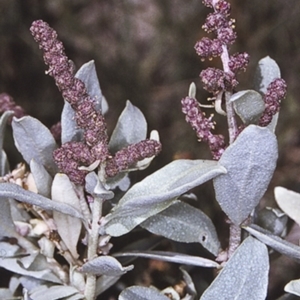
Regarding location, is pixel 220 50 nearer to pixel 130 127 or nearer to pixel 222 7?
pixel 222 7

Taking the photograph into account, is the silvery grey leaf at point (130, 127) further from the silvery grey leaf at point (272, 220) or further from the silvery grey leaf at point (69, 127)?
the silvery grey leaf at point (272, 220)

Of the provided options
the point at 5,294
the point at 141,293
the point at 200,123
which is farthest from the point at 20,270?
the point at 200,123

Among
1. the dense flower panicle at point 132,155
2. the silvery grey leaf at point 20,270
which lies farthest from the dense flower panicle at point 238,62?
the silvery grey leaf at point 20,270

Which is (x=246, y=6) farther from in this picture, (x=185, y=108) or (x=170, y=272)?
(x=185, y=108)

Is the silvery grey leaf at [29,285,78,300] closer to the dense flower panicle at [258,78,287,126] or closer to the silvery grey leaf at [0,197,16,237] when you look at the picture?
the silvery grey leaf at [0,197,16,237]

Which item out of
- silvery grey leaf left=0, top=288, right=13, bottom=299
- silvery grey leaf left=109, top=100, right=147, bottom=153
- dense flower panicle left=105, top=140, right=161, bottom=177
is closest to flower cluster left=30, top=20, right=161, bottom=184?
dense flower panicle left=105, top=140, right=161, bottom=177

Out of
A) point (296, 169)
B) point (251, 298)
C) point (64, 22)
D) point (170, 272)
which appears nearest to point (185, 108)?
point (251, 298)
